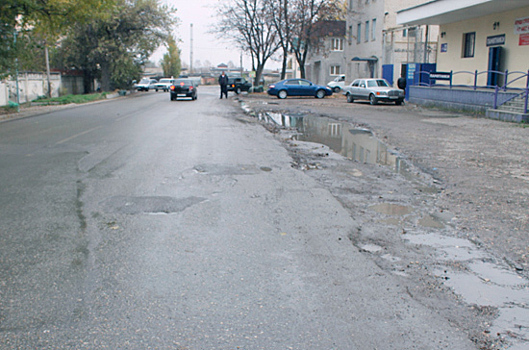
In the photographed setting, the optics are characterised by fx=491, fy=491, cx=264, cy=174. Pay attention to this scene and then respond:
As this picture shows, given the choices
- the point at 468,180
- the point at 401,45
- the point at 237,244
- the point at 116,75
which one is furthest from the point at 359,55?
the point at 237,244

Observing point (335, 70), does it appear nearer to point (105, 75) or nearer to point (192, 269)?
point (105, 75)

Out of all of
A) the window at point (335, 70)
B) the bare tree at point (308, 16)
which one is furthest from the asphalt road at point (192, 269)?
the window at point (335, 70)

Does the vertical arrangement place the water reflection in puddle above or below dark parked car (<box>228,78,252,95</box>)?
below

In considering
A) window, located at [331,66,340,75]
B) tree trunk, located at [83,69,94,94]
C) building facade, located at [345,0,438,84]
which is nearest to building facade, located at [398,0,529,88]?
building facade, located at [345,0,438,84]

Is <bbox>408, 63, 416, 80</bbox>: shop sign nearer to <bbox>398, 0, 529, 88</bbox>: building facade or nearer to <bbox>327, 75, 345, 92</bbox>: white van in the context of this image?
<bbox>398, 0, 529, 88</bbox>: building facade

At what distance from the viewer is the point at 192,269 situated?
14.9 feet

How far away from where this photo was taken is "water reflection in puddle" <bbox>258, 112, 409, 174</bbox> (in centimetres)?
1089

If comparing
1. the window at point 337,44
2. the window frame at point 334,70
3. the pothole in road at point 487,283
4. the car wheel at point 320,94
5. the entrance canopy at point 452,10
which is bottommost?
the pothole in road at point 487,283

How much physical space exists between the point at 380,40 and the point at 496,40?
1947 centimetres

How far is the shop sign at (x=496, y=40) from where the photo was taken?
24709 mm

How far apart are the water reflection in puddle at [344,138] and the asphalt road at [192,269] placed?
8.50 feet

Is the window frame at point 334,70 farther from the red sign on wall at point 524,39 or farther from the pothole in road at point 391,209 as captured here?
the pothole in road at point 391,209

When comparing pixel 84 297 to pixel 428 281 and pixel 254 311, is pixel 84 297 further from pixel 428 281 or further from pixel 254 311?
pixel 428 281

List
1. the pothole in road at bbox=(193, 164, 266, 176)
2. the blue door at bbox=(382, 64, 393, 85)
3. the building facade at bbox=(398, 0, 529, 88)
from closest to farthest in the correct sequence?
1. the pothole in road at bbox=(193, 164, 266, 176)
2. the building facade at bbox=(398, 0, 529, 88)
3. the blue door at bbox=(382, 64, 393, 85)
